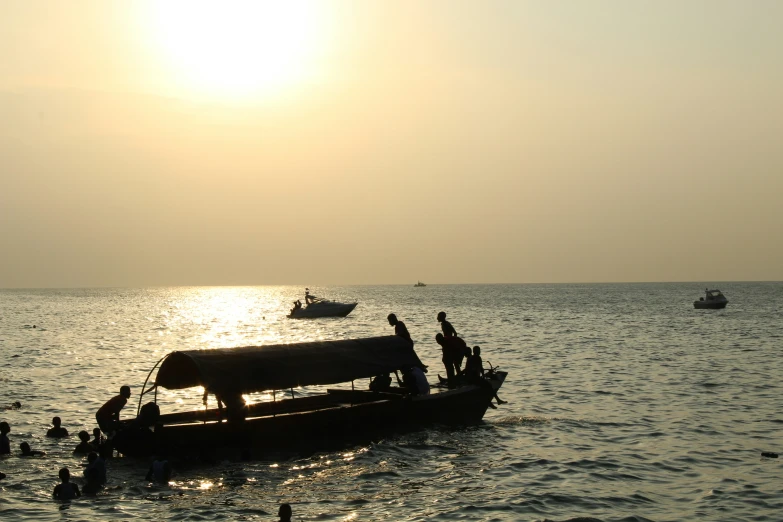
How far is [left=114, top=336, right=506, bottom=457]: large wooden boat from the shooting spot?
64.3 feet

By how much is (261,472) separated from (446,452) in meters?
5.35

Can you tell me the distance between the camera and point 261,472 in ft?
63.1

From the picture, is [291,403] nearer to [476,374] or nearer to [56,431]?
[476,374]

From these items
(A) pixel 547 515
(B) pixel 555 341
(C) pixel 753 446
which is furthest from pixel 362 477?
(B) pixel 555 341

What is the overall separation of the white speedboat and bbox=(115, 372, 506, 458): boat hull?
78310 mm

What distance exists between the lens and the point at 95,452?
1966 centimetres

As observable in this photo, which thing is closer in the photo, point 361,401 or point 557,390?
point 361,401

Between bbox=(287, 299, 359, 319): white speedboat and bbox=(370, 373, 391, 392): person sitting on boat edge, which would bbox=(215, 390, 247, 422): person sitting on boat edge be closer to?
bbox=(370, 373, 391, 392): person sitting on boat edge

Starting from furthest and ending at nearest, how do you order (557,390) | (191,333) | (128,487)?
1. (191,333)
2. (557,390)
3. (128,487)

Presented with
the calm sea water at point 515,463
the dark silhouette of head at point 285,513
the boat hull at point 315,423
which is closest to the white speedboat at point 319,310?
the calm sea water at point 515,463

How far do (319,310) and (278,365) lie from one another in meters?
83.3

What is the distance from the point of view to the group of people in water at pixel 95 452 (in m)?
17.0

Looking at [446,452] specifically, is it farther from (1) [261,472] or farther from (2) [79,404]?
(2) [79,404]

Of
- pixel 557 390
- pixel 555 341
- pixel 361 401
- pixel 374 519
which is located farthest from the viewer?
pixel 555 341
